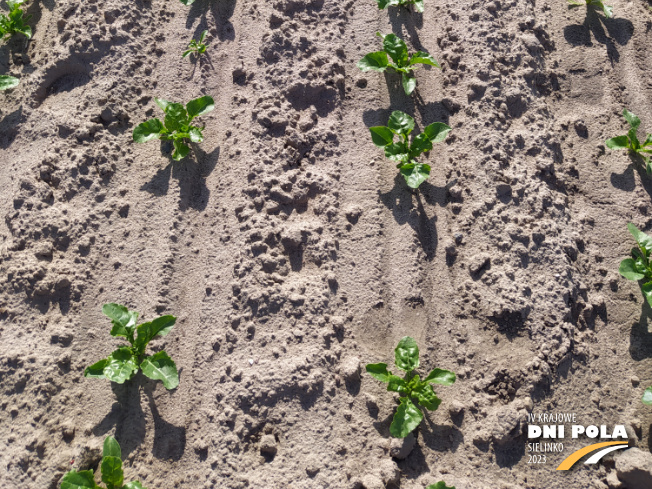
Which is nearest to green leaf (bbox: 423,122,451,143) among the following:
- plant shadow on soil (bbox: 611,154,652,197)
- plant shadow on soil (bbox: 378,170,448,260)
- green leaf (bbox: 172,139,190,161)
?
plant shadow on soil (bbox: 378,170,448,260)

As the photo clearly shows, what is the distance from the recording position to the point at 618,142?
2.84 m

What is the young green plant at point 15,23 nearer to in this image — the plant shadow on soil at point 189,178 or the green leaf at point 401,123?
the plant shadow on soil at point 189,178

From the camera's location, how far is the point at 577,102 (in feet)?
9.88

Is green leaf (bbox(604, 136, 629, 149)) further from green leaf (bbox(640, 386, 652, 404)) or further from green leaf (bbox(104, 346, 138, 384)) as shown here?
green leaf (bbox(104, 346, 138, 384))

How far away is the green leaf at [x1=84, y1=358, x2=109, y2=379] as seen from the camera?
2.40 metres

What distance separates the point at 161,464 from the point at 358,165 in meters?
1.76

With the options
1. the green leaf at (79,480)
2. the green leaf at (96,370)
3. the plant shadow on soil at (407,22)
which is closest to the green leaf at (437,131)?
the plant shadow on soil at (407,22)

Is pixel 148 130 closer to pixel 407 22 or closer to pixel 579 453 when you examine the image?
pixel 407 22

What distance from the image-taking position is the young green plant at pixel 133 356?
7.91 feet

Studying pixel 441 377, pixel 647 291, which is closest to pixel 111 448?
pixel 441 377

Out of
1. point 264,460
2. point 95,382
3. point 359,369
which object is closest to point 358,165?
point 359,369

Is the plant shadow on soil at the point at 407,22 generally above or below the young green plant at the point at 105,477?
above

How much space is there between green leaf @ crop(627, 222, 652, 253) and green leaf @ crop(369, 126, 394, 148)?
4.17 feet

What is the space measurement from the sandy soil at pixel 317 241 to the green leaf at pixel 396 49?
15 centimetres
